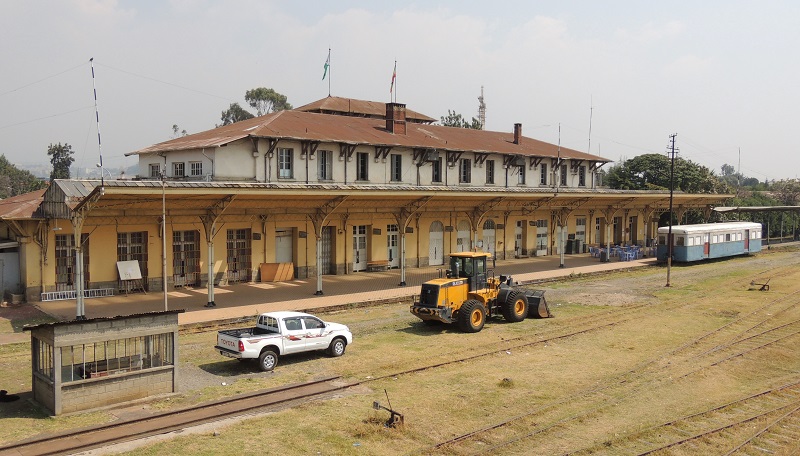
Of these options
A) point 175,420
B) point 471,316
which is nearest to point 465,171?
point 471,316

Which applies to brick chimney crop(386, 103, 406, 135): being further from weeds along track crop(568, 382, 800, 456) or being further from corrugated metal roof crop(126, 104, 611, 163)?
weeds along track crop(568, 382, 800, 456)

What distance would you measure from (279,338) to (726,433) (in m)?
10.8

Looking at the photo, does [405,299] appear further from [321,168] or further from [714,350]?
[714,350]

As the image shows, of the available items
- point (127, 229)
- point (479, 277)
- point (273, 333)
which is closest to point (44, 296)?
point (127, 229)

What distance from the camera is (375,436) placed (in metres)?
12.7

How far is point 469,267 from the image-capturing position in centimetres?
2277

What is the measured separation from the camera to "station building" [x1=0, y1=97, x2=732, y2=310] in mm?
25422

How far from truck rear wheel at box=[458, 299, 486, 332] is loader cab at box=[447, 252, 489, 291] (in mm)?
852

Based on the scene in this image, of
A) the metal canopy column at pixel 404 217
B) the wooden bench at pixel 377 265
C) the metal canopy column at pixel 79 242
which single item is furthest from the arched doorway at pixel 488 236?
the metal canopy column at pixel 79 242

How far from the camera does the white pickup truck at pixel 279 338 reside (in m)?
16.9

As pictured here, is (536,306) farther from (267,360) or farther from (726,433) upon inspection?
(726,433)

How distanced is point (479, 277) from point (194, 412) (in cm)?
1181

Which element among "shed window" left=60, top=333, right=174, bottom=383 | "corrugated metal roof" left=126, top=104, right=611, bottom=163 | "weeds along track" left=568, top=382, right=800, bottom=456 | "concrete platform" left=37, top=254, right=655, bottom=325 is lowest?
"weeds along track" left=568, top=382, right=800, bottom=456

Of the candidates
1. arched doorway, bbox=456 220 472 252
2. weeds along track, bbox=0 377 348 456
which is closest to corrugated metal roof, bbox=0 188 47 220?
weeds along track, bbox=0 377 348 456
